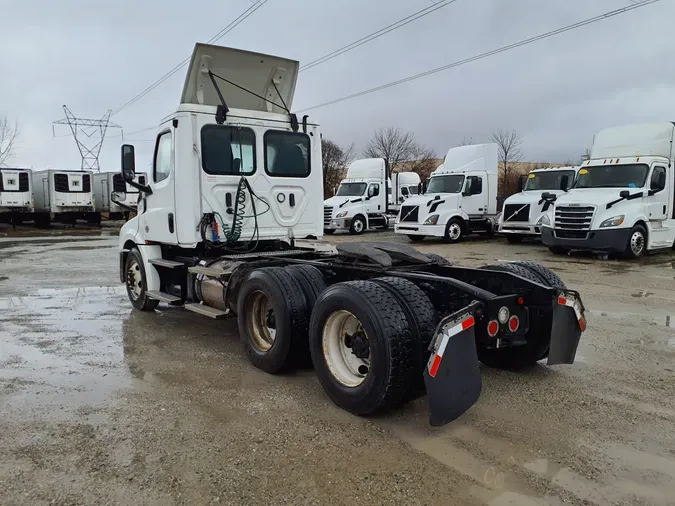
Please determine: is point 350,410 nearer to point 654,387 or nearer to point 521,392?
point 521,392

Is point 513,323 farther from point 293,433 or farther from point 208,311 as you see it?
point 208,311

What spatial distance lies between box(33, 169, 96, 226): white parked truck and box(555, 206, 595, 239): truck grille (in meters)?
25.3

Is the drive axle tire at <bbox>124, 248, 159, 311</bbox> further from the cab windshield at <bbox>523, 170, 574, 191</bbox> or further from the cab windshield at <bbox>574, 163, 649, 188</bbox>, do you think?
the cab windshield at <bbox>523, 170, 574, 191</bbox>

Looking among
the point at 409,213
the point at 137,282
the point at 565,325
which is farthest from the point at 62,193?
the point at 565,325

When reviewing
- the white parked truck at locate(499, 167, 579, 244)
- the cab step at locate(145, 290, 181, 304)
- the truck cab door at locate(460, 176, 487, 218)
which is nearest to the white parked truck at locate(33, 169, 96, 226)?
the truck cab door at locate(460, 176, 487, 218)

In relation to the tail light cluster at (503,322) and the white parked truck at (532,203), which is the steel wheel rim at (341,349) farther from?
Result: the white parked truck at (532,203)

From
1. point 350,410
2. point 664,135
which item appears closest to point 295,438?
point 350,410

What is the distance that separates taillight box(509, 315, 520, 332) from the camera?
4.06 metres

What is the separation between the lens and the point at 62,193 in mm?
28984

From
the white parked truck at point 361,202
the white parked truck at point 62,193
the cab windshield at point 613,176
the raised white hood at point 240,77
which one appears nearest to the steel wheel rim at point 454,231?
the cab windshield at point 613,176

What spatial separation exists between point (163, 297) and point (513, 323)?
4518mm

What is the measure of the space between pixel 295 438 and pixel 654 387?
3173 millimetres

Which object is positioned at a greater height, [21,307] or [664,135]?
[664,135]

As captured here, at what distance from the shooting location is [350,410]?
13.1 feet
